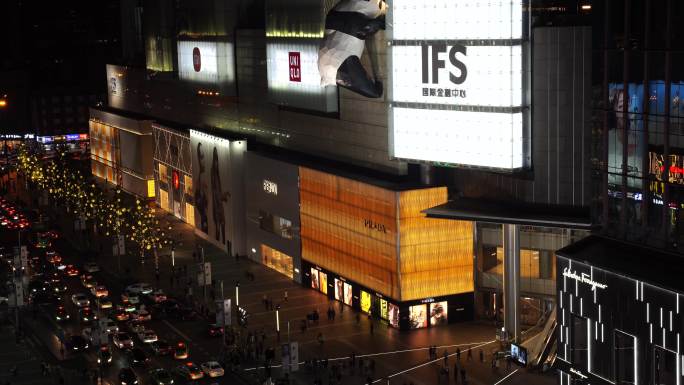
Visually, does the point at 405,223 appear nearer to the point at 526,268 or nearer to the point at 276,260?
the point at 526,268

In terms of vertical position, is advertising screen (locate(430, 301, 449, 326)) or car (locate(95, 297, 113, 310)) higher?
advertising screen (locate(430, 301, 449, 326))

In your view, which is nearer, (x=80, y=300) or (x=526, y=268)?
(x=526, y=268)

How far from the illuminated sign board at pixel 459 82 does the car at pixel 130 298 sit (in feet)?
99.2

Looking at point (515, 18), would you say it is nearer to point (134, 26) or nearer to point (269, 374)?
point (269, 374)

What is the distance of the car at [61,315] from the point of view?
10788 cm

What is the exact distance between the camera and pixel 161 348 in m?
96.2

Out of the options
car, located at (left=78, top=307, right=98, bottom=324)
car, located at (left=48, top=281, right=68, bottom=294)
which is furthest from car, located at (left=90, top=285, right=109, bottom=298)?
car, located at (left=78, top=307, right=98, bottom=324)

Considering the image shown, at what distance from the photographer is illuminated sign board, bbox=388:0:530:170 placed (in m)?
87.0

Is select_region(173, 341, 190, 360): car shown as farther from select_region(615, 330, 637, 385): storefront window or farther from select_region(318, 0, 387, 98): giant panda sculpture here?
select_region(615, 330, 637, 385): storefront window

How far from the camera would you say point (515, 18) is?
85.4 m

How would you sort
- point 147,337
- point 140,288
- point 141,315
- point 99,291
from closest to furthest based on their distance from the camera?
point 147,337
point 141,315
point 140,288
point 99,291

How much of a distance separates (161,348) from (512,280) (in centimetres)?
2867

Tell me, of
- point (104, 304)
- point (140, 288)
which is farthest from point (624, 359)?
point (140, 288)

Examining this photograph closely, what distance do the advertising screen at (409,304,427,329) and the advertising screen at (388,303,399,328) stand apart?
1.17m
